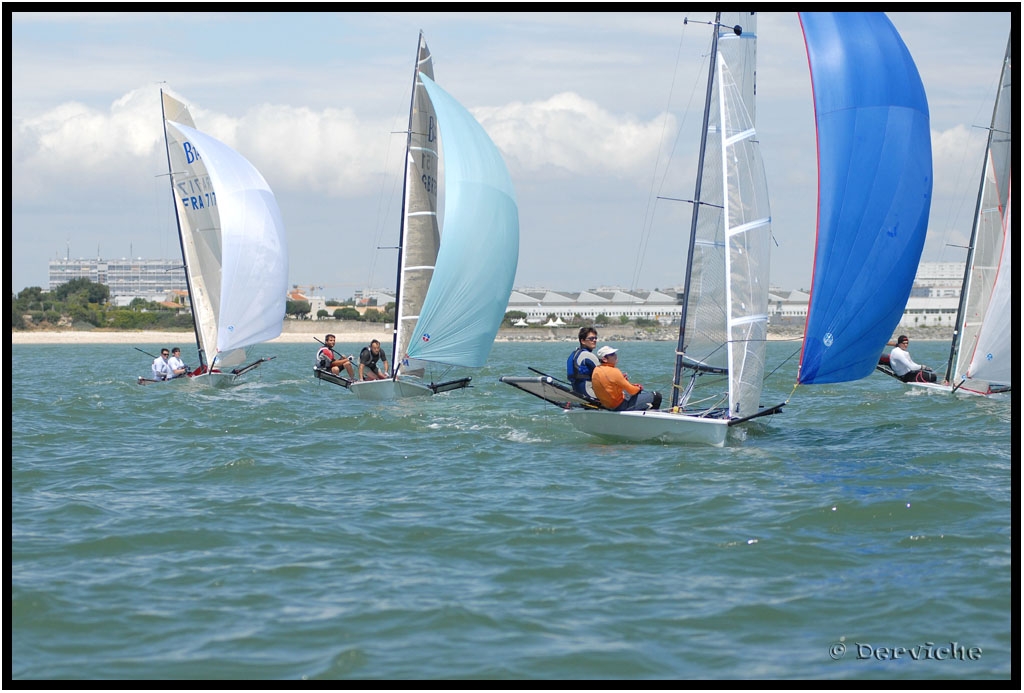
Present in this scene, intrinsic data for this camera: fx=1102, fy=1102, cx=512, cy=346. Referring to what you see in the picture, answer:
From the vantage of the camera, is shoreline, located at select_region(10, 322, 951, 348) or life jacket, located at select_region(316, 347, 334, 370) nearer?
life jacket, located at select_region(316, 347, 334, 370)

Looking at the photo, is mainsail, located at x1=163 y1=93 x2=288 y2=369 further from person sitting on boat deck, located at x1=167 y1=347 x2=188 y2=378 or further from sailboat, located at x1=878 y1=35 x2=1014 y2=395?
sailboat, located at x1=878 y1=35 x2=1014 y2=395

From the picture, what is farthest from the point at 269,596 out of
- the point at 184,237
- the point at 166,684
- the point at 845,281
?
the point at 184,237

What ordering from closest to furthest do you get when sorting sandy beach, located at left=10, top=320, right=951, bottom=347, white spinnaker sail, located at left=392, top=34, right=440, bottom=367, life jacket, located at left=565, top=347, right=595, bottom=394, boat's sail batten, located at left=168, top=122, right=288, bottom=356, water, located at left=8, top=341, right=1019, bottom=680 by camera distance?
water, located at left=8, top=341, right=1019, bottom=680 < life jacket, located at left=565, top=347, right=595, bottom=394 < white spinnaker sail, located at left=392, top=34, right=440, bottom=367 < boat's sail batten, located at left=168, top=122, right=288, bottom=356 < sandy beach, located at left=10, top=320, right=951, bottom=347

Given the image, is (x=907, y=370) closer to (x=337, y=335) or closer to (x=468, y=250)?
(x=468, y=250)

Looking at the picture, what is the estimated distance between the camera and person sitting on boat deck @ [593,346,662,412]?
14.2 m

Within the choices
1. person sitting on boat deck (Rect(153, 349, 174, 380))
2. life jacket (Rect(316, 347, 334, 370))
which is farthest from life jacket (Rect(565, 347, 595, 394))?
person sitting on boat deck (Rect(153, 349, 174, 380))

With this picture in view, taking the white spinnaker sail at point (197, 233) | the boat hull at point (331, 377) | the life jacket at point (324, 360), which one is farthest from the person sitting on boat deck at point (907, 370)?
the white spinnaker sail at point (197, 233)

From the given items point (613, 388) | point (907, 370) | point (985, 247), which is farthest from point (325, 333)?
point (613, 388)

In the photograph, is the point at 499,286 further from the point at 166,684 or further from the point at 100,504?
the point at 166,684

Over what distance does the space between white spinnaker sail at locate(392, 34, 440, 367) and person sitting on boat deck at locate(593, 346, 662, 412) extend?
8.55 metres

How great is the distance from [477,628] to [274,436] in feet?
31.9

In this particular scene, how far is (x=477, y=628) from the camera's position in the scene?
6.89 m

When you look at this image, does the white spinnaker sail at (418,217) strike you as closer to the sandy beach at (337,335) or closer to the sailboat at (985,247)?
the sailboat at (985,247)

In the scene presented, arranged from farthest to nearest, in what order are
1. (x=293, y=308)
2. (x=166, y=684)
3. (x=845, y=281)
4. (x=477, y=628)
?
1. (x=293, y=308)
2. (x=845, y=281)
3. (x=477, y=628)
4. (x=166, y=684)
